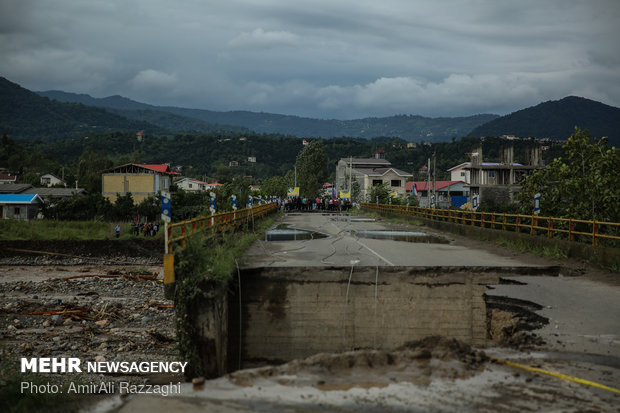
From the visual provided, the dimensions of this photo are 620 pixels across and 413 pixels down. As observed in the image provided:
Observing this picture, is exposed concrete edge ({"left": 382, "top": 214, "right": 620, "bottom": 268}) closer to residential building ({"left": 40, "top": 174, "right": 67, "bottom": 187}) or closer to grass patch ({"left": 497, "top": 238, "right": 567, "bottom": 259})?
grass patch ({"left": 497, "top": 238, "right": 567, "bottom": 259})

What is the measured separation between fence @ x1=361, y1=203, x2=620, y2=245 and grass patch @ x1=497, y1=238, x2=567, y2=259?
0.52m

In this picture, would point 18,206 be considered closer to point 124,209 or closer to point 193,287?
point 124,209

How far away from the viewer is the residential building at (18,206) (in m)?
67.1

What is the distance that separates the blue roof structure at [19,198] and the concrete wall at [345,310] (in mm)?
65657

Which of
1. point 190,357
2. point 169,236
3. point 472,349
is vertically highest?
point 169,236

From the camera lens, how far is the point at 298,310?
38.7ft

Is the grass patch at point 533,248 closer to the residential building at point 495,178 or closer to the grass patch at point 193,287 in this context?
the grass patch at point 193,287

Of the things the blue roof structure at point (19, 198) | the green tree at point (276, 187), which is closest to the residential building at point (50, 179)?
the blue roof structure at point (19, 198)

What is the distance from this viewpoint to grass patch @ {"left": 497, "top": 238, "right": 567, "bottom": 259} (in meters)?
15.4

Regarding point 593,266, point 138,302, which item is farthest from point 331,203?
point 593,266

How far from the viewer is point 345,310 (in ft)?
38.5

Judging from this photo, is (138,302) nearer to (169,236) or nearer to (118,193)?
(169,236)

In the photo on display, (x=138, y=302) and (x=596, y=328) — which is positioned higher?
(x=596, y=328)

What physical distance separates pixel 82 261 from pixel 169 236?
125 feet
